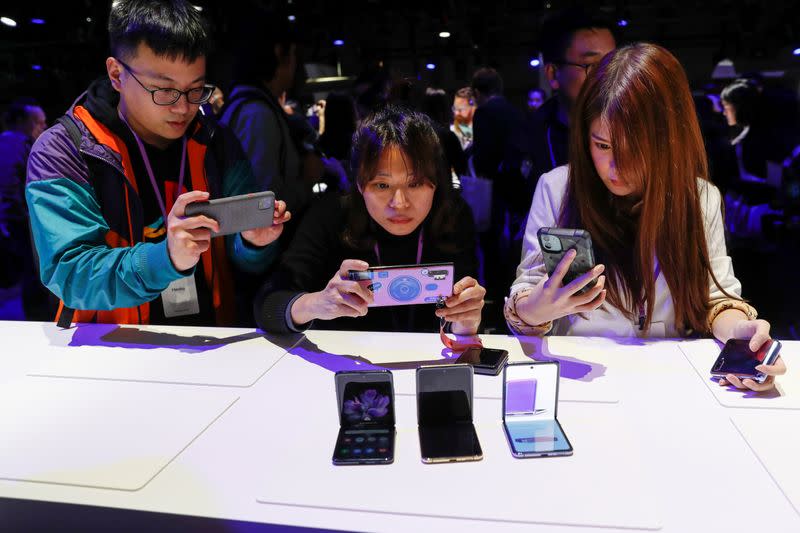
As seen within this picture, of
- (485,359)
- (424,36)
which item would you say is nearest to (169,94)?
(485,359)

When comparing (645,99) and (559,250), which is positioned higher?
(645,99)

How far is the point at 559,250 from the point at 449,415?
45cm

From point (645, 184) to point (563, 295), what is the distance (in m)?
0.38

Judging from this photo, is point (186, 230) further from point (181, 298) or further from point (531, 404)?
point (531, 404)

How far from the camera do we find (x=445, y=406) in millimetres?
1228

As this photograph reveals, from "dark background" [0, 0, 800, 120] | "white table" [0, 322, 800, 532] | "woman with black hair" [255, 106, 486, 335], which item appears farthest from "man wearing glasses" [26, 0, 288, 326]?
"dark background" [0, 0, 800, 120]

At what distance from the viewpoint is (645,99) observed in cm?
148

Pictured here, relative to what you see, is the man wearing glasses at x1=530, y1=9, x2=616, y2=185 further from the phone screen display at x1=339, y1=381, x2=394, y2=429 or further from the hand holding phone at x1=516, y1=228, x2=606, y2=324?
the phone screen display at x1=339, y1=381, x2=394, y2=429

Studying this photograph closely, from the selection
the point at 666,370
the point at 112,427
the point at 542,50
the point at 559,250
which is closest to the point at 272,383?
the point at 112,427

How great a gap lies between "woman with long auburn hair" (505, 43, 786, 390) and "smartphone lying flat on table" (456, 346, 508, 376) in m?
0.14

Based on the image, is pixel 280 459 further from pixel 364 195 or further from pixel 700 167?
pixel 700 167

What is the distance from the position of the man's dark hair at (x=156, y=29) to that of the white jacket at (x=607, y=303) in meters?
1.11

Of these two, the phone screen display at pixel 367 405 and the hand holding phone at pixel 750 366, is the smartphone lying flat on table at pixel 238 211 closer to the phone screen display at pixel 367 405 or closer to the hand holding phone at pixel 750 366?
the phone screen display at pixel 367 405

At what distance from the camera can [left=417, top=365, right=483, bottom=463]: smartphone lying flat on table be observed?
1.17 metres
